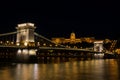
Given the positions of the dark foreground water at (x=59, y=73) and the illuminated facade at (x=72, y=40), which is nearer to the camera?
the dark foreground water at (x=59, y=73)

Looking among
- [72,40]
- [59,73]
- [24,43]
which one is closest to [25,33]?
[24,43]

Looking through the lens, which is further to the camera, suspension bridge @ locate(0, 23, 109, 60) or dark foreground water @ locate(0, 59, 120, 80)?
suspension bridge @ locate(0, 23, 109, 60)

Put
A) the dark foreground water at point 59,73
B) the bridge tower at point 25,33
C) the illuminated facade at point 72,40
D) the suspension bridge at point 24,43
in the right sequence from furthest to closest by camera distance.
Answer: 1. the illuminated facade at point 72,40
2. the bridge tower at point 25,33
3. the suspension bridge at point 24,43
4. the dark foreground water at point 59,73

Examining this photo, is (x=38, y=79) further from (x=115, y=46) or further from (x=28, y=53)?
(x=115, y=46)

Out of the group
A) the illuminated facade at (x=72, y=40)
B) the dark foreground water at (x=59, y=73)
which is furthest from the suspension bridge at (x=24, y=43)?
the illuminated facade at (x=72, y=40)

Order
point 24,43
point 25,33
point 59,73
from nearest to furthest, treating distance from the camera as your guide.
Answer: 1. point 59,73
2. point 24,43
3. point 25,33

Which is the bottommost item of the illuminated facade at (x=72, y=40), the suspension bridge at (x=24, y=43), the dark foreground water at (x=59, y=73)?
the dark foreground water at (x=59, y=73)

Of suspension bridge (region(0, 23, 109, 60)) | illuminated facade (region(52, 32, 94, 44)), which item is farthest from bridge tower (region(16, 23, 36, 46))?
illuminated facade (region(52, 32, 94, 44))

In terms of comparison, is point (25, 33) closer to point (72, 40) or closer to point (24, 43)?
point (24, 43)

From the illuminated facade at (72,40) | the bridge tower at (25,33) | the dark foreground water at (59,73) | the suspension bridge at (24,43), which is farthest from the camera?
the illuminated facade at (72,40)

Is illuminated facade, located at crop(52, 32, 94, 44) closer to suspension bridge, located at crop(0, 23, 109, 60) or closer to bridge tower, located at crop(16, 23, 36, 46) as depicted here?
suspension bridge, located at crop(0, 23, 109, 60)

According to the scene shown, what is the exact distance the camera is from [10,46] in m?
39.3

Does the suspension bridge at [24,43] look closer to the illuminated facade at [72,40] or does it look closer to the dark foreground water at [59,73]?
the dark foreground water at [59,73]

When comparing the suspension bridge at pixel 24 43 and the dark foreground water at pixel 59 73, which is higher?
the suspension bridge at pixel 24 43
